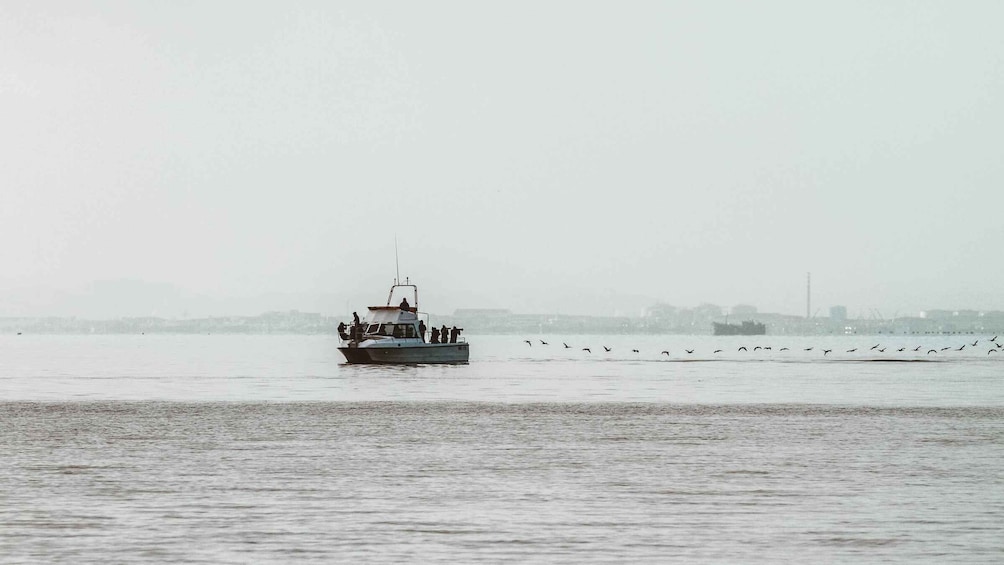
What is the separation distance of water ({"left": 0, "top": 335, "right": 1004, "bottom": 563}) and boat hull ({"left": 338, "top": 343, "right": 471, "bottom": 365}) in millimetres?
39192

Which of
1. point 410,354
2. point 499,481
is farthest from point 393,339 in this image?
point 499,481

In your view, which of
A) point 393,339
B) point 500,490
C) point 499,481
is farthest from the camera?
point 393,339

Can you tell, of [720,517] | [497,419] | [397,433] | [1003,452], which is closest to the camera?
[720,517]

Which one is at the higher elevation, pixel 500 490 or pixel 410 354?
pixel 410 354

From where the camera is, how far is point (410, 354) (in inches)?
4094

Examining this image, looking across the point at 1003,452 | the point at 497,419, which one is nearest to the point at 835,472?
the point at 1003,452

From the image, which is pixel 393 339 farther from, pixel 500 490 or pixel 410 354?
pixel 500 490

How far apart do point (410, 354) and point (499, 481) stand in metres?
73.5

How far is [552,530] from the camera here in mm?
23703

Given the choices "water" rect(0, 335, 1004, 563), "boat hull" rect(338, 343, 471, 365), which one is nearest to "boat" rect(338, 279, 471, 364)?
"boat hull" rect(338, 343, 471, 365)

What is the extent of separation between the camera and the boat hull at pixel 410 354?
4080 inches

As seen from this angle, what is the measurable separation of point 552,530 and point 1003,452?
64.7 ft

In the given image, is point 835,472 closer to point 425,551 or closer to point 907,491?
point 907,491

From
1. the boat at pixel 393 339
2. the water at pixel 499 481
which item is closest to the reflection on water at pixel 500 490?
the water at pixel 499 481
